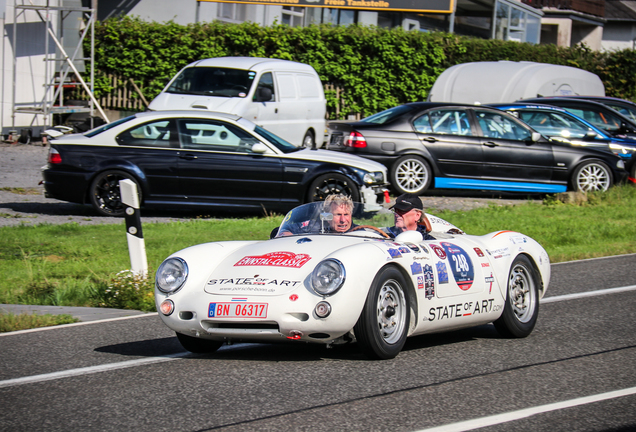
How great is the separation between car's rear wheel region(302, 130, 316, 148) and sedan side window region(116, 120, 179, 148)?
6.57 meters

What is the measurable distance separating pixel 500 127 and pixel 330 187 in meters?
4.43

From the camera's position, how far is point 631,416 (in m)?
4.67

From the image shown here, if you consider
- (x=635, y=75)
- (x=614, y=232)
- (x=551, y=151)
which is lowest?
(x=614, y=232)

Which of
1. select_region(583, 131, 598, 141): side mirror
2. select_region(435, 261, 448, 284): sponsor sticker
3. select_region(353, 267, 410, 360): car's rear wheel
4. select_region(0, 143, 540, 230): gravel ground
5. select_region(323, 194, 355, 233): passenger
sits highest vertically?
select_region(583, 131, 598, 141): side mirror

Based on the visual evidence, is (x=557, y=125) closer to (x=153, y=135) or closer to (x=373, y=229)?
(x=153, y=135)

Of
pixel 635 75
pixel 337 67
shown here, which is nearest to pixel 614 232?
pixel 337 67

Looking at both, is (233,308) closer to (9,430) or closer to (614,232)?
(9,430)

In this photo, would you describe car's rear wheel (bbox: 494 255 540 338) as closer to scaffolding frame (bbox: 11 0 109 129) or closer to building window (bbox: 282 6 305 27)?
scaffolding frame (bbox: 11 0 109 129)

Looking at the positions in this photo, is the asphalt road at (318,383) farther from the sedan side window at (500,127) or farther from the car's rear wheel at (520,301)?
the sedan side window at (500,127)

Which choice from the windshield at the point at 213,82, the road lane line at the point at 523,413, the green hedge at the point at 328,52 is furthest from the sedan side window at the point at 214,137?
the green hedge at the point at 328,52

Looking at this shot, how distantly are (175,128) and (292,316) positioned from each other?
8058 millimetres

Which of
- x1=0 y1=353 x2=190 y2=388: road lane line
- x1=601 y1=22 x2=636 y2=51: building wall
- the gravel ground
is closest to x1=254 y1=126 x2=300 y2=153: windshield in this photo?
the gravel ground

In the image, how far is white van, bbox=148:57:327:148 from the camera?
16.9 m

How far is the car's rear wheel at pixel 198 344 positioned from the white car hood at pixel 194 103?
35.5 ft
